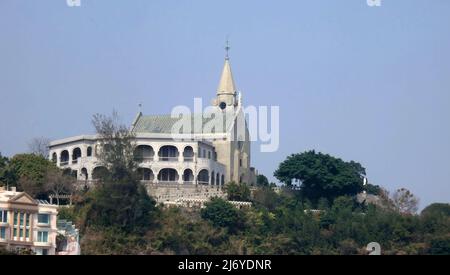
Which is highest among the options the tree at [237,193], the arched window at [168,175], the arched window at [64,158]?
the arched window at [64,158]

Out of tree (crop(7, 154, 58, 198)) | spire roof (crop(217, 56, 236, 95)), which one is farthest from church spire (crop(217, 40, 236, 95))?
tree (crop(7, 154, 58, 198))

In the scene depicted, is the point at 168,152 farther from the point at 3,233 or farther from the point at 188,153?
the point at 3,233

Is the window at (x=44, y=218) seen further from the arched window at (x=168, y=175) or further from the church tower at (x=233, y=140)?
the church tower at (x=233, y=140)

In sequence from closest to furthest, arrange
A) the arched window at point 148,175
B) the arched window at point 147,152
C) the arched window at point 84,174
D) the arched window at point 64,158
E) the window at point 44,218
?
the window at point 44,218, the arched window at point 84,174, the arched window at point 148,175, the arched window at point 147,152, the arched window at point 64,158

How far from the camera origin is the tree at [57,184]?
2985 inches

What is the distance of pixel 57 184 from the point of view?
75.9 meters

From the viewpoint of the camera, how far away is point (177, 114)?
90188 mm

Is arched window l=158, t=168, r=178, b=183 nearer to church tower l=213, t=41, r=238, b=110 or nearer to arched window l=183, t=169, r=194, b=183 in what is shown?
arched window l=183, t=169, r=194, b=183

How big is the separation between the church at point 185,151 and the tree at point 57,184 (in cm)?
191

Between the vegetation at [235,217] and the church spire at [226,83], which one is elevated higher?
the church spire at [226,83]

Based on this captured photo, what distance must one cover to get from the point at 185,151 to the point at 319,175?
30.5 feet

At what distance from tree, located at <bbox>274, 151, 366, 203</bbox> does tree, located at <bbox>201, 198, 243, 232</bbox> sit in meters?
8.63

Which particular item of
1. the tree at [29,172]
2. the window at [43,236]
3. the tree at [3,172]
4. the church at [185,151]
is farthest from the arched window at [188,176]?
the window at [43,236]
